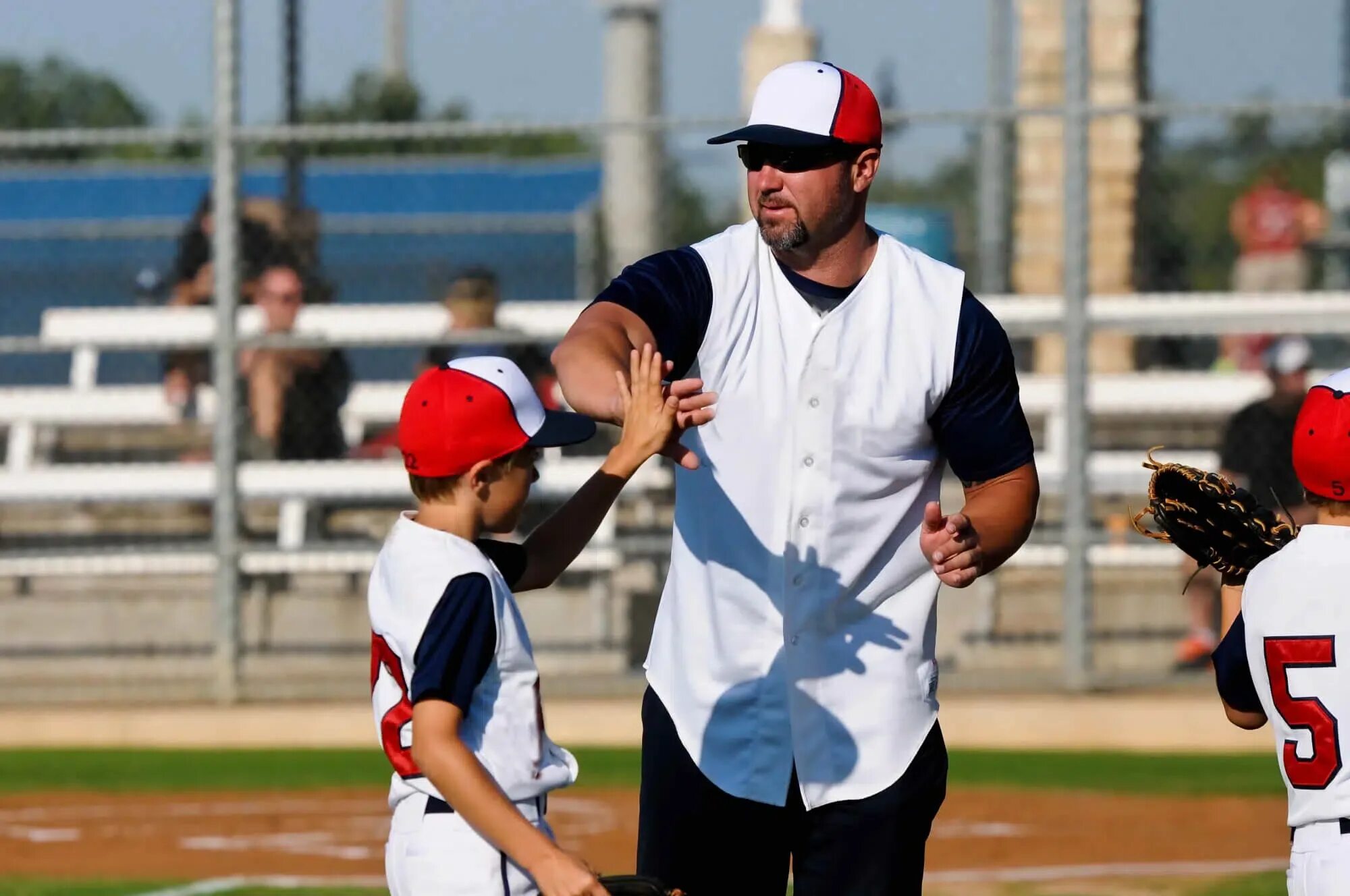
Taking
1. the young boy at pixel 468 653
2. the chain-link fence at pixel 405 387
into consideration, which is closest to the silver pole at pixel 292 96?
the chain-link fence at pixel 405 387

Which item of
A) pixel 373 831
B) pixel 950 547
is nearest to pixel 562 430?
pixel 950 547

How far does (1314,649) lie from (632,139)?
8.15 meters

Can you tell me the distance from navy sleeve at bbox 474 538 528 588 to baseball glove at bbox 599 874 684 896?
58 centimetres

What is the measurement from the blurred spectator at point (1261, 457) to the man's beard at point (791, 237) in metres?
6.95

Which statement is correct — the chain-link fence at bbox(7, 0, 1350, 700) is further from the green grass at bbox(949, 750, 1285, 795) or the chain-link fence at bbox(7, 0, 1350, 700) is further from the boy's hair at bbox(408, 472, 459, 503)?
the boy's hair at bbox(408, 472, 459, 503)

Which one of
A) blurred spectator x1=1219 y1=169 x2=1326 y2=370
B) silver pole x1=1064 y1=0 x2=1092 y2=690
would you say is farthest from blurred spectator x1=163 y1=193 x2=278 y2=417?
blurred spectator x1=1219 y1=169 x2=1326 y2=370

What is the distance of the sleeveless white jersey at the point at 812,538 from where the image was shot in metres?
3.84

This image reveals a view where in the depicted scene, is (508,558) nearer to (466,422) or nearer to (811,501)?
(466,422)

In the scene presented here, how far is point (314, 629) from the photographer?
10672mm

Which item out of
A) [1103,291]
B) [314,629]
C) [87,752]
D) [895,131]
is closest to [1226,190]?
[1103,291]

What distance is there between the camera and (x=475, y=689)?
346 cm

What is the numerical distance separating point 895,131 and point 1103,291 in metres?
3.64

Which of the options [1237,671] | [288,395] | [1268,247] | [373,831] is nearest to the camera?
[1237,671]

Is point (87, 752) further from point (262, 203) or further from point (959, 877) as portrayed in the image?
point (959, 877)
